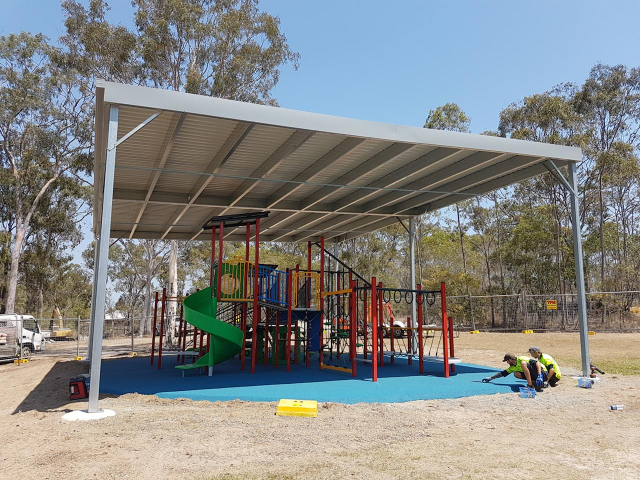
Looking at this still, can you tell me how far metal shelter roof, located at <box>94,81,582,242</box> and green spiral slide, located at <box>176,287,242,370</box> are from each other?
110 inches

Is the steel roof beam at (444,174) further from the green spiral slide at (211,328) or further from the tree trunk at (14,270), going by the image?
the tree trunk at (14,270)

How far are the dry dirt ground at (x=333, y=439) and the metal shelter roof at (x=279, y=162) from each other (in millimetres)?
4055

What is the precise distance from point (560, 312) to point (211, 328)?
2242 cm

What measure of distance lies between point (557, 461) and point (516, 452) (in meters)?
0.44

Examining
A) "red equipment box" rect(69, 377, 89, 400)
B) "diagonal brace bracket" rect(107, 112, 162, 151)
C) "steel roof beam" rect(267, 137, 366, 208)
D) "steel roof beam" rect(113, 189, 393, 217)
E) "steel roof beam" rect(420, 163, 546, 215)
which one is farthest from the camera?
"steel roof beam" rect(113, 189, 393, 217)

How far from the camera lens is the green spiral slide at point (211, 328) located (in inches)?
440

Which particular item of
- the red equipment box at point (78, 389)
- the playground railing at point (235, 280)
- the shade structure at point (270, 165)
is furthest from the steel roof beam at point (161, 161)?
the red equipment box at point (78, 389)

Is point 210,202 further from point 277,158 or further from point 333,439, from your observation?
point 333,439

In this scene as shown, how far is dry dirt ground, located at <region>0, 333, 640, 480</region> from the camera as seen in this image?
4684mm

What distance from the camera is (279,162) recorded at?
10.4m

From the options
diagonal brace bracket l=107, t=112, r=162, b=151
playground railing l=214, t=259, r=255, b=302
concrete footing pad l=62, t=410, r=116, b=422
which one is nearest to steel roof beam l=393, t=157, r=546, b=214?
playground railing l=214, t=259, r=255, b=302

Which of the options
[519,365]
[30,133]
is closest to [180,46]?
[30,133]

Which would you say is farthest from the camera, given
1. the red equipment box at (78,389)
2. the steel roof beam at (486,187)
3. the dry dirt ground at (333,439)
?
the steel roof beam at (486,187)

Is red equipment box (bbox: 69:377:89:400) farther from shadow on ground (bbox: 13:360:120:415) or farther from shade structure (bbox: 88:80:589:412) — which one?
shade structure (bbox: 88:80:589:412)
